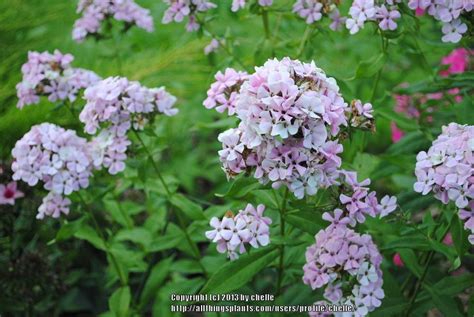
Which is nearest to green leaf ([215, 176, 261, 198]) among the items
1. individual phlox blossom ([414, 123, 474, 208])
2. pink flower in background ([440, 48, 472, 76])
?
individual phlox blossom ([414, 123, 474, 208])

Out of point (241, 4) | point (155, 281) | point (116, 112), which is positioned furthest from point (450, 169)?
point (155, 281)

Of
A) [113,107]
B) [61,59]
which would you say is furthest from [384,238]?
[61,59]

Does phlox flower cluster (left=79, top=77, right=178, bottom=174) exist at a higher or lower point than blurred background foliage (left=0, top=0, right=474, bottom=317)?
higher

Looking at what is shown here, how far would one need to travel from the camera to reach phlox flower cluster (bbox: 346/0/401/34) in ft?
7.25

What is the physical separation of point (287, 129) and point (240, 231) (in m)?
0.41

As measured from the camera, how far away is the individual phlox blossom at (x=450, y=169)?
1.81 metres

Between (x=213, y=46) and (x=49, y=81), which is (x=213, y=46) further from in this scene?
(x=49, y=81)

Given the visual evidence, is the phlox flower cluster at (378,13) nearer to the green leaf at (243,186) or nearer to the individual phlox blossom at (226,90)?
the individual phlox blossom at (226,90)

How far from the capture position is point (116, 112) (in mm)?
2342

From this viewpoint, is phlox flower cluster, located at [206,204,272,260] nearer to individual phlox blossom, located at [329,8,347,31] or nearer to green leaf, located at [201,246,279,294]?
green leaf, located at [201,246,279,294]

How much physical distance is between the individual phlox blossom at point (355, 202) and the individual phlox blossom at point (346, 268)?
5 cm

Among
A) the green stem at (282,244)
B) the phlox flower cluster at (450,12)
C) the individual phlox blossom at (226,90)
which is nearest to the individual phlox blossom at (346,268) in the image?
the green stem at (282,244)

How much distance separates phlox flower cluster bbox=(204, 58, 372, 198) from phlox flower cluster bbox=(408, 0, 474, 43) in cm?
59

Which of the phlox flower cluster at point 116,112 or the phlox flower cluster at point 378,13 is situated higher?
the phlox flower cluster at point 378,13
